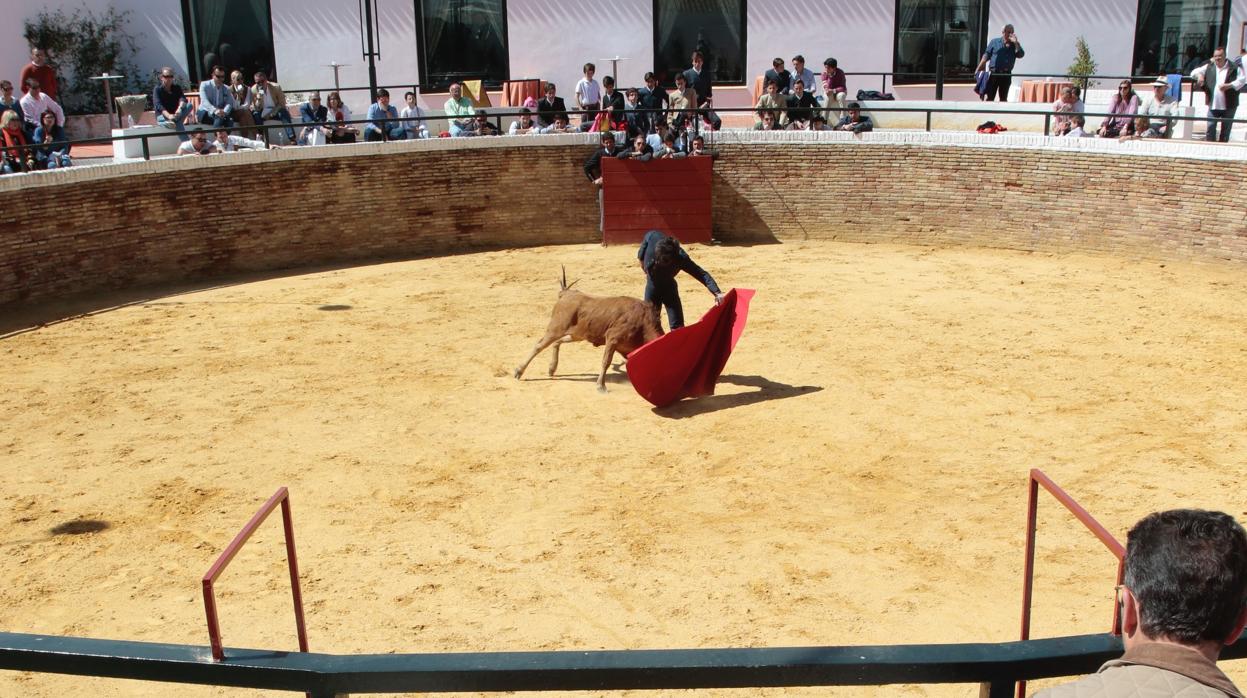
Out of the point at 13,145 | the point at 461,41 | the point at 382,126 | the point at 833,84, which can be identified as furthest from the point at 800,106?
the point at 13,145

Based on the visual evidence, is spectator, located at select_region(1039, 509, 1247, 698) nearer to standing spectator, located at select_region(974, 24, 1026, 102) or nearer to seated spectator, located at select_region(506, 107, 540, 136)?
seated spectator, located at select_region(506, 107, 540, 136)

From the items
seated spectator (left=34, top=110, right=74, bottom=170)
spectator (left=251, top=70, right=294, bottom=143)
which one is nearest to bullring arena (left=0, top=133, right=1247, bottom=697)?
seated spectator (left=34, top=110, right=74, bottom=170)

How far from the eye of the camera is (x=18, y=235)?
15367 mm

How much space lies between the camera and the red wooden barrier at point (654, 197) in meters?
19.4

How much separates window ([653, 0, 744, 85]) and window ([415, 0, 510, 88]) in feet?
10.5

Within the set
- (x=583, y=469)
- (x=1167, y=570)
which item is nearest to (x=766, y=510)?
(x=583, y=469)

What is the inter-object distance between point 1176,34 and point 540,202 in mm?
13489

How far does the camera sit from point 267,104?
19.3 metres

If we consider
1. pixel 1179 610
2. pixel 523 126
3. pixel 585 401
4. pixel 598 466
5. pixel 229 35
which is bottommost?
pixel 598 466

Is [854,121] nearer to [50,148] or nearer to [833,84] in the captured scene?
[833,84]

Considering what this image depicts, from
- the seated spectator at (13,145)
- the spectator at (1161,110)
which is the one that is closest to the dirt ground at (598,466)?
the seated spectator at (13,145)

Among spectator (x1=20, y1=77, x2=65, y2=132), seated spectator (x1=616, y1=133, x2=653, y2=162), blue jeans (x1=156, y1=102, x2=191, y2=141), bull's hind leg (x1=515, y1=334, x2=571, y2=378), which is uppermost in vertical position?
spectator (x1=20, y1=77, x2=65, y2=132)

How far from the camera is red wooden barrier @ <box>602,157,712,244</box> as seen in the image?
19375 millimetres

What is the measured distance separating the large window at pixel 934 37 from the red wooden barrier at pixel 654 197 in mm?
6809
